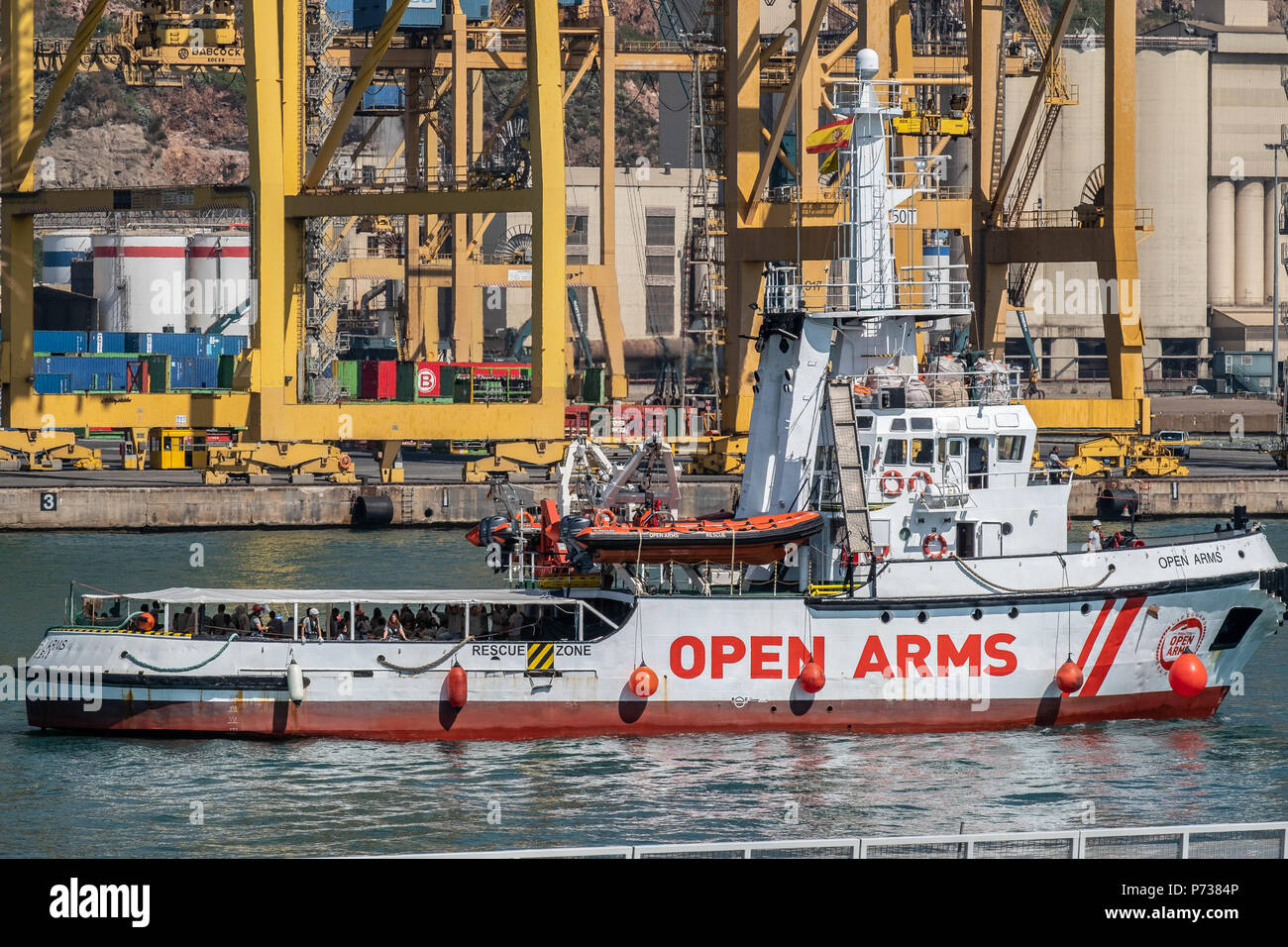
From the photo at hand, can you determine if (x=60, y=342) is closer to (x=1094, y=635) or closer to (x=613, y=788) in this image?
(x=613, y=788)

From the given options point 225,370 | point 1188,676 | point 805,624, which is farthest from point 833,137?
point 225,370

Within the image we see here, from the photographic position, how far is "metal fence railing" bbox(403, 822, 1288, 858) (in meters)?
16.7

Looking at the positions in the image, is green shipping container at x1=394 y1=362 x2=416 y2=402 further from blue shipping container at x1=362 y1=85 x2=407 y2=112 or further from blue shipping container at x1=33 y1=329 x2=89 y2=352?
blue shipping container at x1=362 y1=85 x2=407 y2=112

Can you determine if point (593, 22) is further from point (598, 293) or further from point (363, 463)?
point (363, 463)

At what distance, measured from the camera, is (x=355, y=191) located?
164 feet

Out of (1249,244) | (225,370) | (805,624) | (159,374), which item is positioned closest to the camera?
(805,624)

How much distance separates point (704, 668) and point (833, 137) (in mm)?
9480

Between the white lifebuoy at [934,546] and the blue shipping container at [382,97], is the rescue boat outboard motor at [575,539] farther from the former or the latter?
the blue shipping container at [382,97]

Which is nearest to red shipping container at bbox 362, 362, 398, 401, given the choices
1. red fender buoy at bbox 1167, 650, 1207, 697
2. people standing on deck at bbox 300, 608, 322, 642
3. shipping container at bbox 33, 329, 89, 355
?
shipping container at bbox 33, 329, 89, 355

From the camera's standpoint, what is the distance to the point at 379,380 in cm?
7538

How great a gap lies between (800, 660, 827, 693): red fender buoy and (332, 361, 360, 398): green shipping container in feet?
165

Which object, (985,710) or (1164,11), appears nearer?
(985,710)

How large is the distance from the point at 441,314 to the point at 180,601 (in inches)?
3614

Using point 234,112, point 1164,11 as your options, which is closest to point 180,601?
point 234,112
